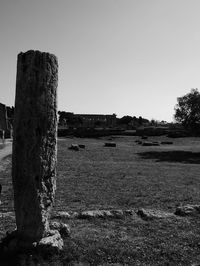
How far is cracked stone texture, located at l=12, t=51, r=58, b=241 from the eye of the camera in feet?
22.3

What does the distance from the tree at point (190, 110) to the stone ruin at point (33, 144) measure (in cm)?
3558

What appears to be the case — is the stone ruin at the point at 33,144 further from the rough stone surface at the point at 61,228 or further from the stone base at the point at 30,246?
the rough stone surface at the point at 61,228

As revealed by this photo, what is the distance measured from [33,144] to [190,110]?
37.3 m

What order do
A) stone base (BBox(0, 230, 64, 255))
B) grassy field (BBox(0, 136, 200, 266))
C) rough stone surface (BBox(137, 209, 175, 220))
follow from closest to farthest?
stone base (BBox(0, 230, 64, 255)) → grassy field (BBox(0, 136, 200, 266)) → rough stone surface (BBox(137, 209, 175, 220))

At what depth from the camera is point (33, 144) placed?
682cm

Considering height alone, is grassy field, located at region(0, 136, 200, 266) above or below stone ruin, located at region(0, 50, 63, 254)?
below

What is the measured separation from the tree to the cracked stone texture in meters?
35.6

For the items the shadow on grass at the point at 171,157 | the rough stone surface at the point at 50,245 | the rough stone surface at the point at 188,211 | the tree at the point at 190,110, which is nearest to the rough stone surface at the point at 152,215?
the rough stone surface at the point at 188,211

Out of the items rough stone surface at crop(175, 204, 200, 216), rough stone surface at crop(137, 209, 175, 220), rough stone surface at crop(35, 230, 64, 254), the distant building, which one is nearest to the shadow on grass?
rough stone surface at crop(175, 204, 200, 216)

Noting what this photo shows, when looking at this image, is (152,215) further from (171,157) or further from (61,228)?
(171,157)

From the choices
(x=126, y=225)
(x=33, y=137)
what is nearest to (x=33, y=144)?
(x=33, y=137)

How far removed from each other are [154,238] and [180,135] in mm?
57345

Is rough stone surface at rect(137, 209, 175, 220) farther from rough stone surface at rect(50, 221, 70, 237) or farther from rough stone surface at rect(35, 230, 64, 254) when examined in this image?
rough stone surface at rect(35, 230, 64, 254)

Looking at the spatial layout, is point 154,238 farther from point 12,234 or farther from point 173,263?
point 12,234
